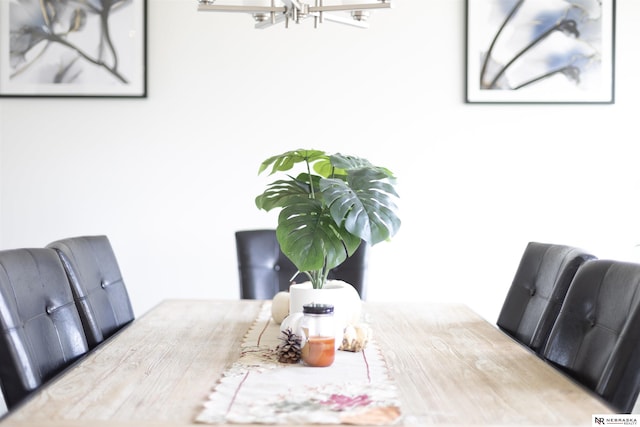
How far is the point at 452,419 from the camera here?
1.09 meters

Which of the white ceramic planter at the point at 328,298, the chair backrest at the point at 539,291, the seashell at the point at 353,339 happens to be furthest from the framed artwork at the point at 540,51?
the seashell at the point at 353,339

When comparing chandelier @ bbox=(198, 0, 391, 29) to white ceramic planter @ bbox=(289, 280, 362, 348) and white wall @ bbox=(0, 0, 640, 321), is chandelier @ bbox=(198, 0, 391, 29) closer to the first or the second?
white ceramic planter @ bbox=(289, 280, 362, 348)

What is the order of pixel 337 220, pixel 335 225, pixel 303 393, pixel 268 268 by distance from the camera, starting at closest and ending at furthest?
pixel 303 393 → pixel 337 220 → pixel 335 225 → pixel 268 268

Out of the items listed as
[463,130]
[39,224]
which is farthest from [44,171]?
[463,130]

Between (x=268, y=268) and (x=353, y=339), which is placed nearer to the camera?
(x=353, y=339)

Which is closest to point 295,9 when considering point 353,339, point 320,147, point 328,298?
point 328,298

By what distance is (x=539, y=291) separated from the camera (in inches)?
80.4

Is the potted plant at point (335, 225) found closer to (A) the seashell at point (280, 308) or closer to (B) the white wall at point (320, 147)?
(A) the seashell at point (280, 308)

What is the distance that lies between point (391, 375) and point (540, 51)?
2.45m

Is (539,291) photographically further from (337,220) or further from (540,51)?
(540,51)

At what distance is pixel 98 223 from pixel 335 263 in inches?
82.3

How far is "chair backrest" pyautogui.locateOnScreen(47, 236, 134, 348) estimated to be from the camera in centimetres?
201

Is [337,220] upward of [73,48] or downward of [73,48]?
downward

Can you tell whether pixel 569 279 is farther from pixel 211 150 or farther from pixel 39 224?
pixel 39 224
